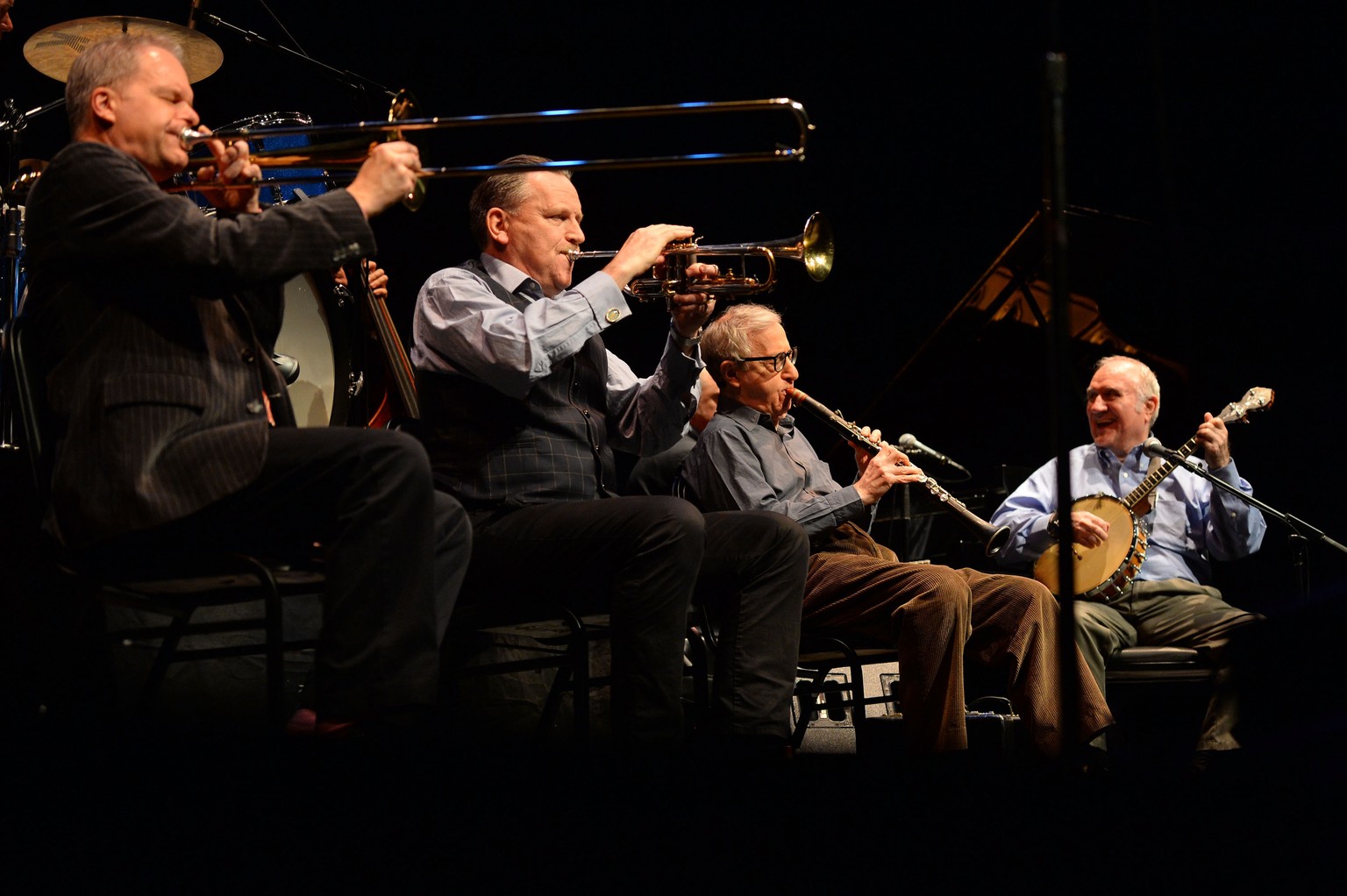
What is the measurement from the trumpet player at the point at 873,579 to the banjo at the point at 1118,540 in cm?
60

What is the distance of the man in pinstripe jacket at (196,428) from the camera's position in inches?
72.5

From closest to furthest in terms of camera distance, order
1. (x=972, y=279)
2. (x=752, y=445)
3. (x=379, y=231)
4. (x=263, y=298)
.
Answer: (x=263, y=298)
(x=752, y=445)
(x=379, y=231)
(x=972, y=279)

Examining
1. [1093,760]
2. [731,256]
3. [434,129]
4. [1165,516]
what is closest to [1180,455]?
[1165,516]

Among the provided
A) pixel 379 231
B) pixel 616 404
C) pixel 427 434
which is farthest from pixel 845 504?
pixel 379 231

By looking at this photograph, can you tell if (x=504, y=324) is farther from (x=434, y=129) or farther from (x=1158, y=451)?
(x=1158, y=451)

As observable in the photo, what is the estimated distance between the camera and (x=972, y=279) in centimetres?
521

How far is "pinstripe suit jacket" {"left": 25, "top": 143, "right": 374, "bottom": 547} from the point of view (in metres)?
1.84

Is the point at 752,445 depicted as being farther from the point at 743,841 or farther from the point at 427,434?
the point at 743,841

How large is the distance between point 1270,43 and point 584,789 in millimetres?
4067

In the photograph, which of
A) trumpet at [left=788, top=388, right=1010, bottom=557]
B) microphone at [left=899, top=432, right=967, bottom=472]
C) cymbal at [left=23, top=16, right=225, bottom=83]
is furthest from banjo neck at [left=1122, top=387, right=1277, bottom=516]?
cymbal at [left=23, top=16, right=225, bottom=83]

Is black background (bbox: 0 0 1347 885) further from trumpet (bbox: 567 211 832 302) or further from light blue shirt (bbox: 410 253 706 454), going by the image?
light blue shirt (bbox: 410 253 706 454)

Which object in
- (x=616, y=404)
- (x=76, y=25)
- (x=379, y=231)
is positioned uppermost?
(x=76, y=25)

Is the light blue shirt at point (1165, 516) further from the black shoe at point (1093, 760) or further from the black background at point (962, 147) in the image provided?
the black shoe at point (1093, 760)

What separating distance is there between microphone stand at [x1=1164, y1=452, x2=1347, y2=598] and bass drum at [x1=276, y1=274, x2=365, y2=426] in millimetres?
2521
